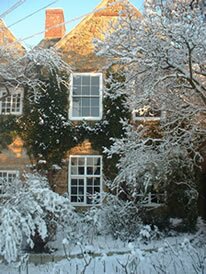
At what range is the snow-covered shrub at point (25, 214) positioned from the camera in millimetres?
7930

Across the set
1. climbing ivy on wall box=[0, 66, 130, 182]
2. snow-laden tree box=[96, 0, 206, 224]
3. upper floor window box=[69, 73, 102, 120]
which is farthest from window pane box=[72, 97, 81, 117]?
snow-laden tree box=[96, 0, 206, 224]

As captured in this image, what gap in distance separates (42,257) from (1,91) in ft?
31.5

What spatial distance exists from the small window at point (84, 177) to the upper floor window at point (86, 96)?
197cm

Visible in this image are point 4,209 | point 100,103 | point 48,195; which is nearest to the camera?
point 4,209

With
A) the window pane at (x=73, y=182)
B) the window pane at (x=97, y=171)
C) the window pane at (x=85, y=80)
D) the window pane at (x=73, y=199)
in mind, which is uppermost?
the window pane at (x=85, y=80)

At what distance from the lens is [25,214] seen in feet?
29.3

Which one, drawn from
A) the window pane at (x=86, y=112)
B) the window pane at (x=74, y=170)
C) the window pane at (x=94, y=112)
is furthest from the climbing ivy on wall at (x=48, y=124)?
the window pane at (x=94, y=112)

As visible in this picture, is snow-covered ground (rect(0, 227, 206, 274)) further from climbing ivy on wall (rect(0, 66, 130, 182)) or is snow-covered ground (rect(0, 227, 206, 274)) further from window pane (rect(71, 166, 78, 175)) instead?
climbing ivy on wall (rect(0, 66, 130, 182))

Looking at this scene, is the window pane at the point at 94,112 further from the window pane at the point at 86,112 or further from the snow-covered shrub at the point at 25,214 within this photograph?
the snow-covered shrub at the point at 25,214

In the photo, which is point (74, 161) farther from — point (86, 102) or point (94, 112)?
point (86, 102)

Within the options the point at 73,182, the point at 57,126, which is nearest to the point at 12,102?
the point at 57,126

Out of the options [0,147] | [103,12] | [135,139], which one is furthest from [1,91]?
[135,139]

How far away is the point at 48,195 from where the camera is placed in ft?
30.8

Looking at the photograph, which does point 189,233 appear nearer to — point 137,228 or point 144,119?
point 137,228
